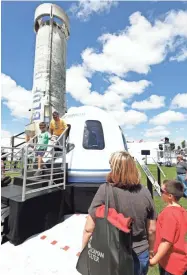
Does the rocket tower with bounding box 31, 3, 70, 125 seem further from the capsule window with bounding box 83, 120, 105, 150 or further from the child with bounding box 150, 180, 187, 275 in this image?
the child with bounding box 150, 180, 187, 275

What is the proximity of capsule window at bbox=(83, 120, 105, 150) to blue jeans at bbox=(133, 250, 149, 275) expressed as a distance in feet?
16.5

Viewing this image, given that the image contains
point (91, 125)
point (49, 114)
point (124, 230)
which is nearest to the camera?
point (124, 230)

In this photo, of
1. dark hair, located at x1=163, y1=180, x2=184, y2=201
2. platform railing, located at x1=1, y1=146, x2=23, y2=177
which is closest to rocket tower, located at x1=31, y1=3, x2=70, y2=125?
platform railing, located at x1=1, y1=146, x2=23, y2=177

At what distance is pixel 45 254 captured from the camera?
3775mm

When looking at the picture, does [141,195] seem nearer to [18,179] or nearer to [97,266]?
[97,266]

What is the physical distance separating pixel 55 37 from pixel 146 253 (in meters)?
29.5

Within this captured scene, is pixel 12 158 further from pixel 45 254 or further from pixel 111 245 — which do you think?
pixel 111 245

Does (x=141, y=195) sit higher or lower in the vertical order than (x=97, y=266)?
higher

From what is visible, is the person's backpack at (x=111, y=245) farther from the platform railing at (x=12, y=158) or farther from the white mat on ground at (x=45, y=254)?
the platform railing at (x=12, y=158)

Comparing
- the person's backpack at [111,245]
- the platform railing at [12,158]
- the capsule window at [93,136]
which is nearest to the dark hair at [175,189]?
the person's backpack at [111,245]

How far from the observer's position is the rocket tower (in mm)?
24562

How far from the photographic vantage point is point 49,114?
24.4 meters

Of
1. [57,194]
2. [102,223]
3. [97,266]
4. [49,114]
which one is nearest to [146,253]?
[97,266]

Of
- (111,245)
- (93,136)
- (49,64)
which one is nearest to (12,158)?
(93,136)
